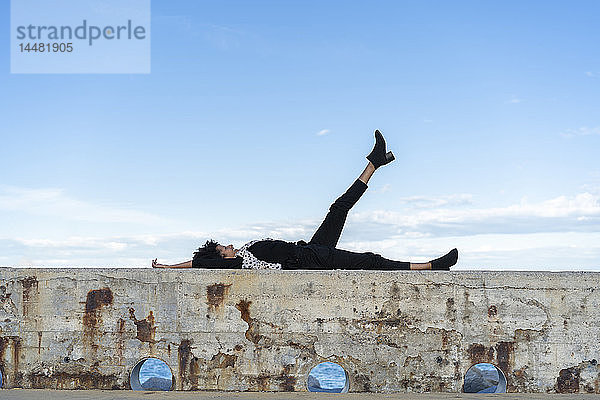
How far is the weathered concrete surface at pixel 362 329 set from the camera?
4.56m

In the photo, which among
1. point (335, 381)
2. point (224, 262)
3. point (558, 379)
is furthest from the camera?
point (335, 381)

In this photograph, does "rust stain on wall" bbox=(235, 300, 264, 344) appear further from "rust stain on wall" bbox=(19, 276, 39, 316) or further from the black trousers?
"rust stain on wall" bbox=(19, 276, 39, 316)

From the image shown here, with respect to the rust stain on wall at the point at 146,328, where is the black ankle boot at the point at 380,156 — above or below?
above

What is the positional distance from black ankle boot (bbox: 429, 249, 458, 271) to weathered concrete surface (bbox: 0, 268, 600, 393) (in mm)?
729

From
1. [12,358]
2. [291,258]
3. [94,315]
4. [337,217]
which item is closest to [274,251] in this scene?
[291,258]

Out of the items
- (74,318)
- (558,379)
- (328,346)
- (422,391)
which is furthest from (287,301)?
(558,379)

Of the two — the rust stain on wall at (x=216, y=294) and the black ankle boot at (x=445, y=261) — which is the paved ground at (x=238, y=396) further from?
the black ankle boot at (x=445, y=261)

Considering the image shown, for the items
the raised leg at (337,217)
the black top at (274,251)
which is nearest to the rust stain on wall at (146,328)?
the black top at (274,251)

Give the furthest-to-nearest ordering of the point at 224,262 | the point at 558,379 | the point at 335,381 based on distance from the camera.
→ the point at 335,381 → the point at 224,262 → the point at 558,379

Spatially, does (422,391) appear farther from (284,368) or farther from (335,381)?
(335,381)

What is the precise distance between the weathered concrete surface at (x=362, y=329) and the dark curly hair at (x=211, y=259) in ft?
1.55

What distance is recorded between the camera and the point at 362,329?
4.58m

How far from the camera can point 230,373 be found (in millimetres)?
4625

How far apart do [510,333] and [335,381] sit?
16889mm
